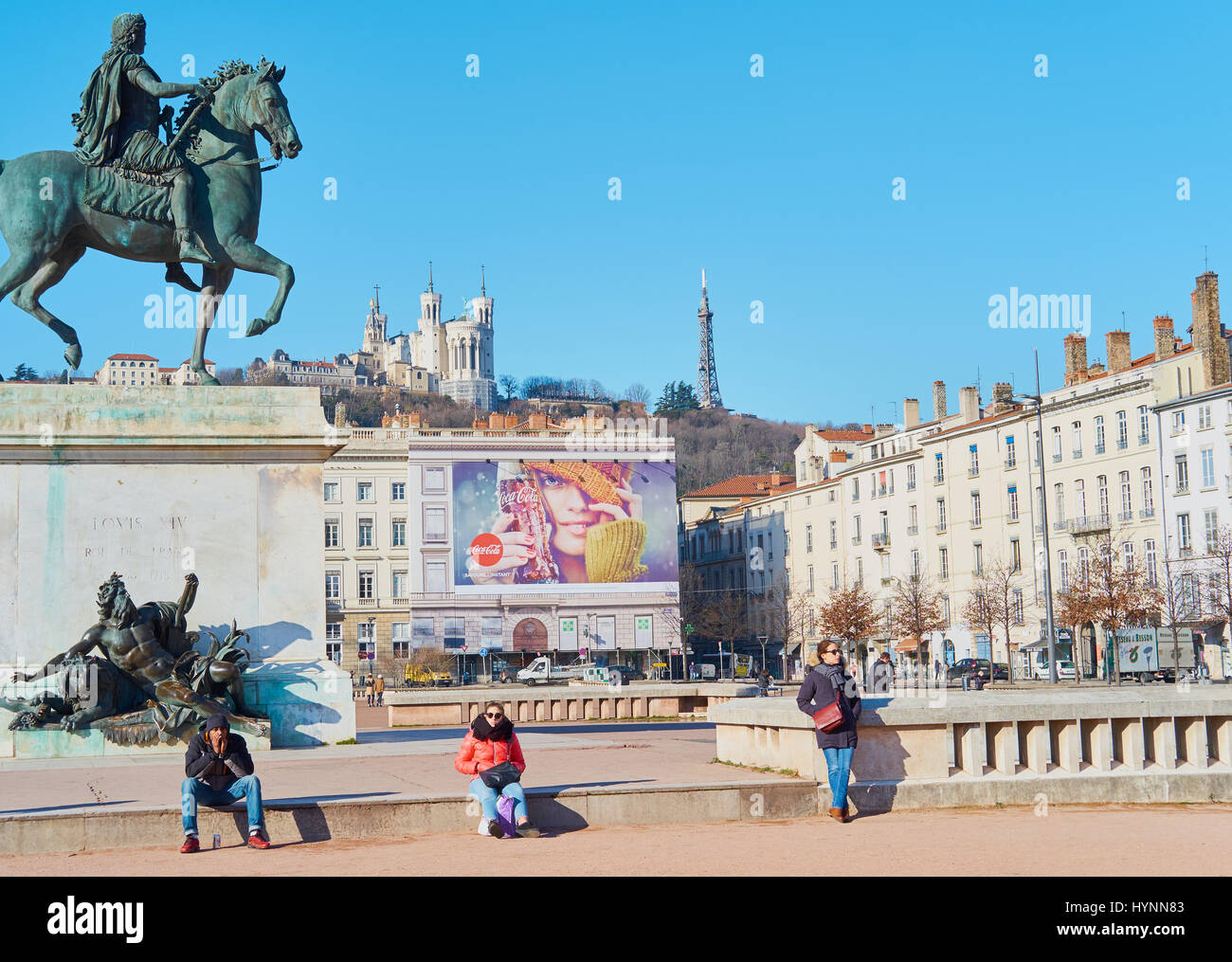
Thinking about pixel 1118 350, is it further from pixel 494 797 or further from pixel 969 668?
pixel 494 797

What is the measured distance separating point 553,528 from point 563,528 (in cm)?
72

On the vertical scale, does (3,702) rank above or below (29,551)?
below

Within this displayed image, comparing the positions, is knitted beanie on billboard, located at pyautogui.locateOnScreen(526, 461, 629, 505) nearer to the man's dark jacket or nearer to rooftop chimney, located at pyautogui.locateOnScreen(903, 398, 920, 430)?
rooftop chimney, located at pyautogui.locateOnScreen(903, 398, 920, 430)

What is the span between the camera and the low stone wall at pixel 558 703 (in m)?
31.2

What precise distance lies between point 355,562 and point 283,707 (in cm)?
9978

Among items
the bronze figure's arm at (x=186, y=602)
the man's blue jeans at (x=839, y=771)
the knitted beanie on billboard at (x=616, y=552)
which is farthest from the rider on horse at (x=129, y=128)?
the knitted beanie on billboard at (x=616, y=552)

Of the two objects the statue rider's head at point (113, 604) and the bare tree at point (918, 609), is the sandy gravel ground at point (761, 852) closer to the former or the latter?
the statue rider's head at point (113, 604)

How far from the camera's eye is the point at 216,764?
11883 millimetres

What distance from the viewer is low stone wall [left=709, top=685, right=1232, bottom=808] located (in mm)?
13531

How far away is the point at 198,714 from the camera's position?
17.2 m

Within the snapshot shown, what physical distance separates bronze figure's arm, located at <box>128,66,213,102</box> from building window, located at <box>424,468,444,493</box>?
302 feet

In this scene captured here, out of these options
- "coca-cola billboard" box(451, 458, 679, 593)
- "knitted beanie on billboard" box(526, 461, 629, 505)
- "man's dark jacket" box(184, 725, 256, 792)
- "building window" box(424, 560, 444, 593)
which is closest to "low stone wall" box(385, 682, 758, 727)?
"man's dark jacket" box(184, 725, 256, 792)

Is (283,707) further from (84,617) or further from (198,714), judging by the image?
(84,617)
